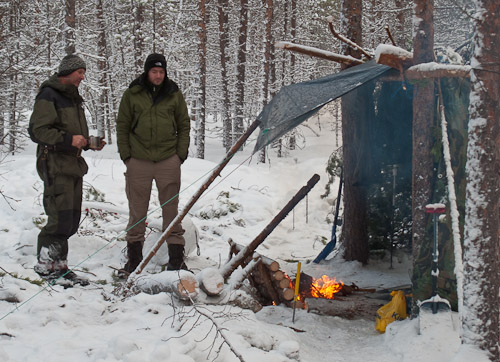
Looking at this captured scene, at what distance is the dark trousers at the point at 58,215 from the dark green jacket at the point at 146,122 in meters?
0.74

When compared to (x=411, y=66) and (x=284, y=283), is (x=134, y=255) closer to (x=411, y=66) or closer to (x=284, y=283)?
(x=284, y=283)

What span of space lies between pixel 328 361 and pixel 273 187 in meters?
9.25

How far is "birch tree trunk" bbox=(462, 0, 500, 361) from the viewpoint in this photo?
323cm

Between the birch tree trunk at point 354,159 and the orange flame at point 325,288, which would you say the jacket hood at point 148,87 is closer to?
the birch tree trunk at point 354,159

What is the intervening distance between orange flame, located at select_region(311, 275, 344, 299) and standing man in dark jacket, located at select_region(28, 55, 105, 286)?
2573mm

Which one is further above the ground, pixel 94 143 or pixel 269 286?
pixel 94 143

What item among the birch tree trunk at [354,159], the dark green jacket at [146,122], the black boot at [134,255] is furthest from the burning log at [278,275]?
the birch tree trunk at [354,159]

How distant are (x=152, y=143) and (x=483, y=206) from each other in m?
3.27

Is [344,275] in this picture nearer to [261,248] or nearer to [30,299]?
[261,248]

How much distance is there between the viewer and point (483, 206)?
10.7ft

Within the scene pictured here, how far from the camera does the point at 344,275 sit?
260 inches

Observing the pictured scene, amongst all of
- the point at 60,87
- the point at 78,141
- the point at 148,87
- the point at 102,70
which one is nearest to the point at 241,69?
the point at 102,70

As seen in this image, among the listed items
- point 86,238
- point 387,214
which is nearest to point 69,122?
point 86,238

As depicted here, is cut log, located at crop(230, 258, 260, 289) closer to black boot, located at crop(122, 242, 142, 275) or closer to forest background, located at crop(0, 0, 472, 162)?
black boot, located at crop(122, 242, 142, 275)
